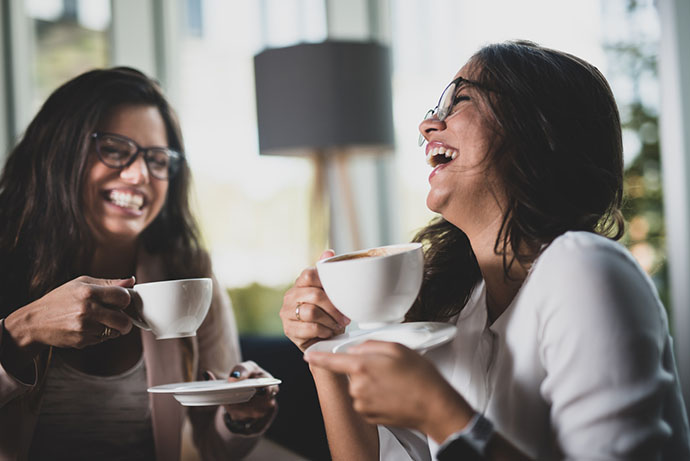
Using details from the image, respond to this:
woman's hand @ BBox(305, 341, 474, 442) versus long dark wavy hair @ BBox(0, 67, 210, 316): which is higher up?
long dark wavy hair @ BBox(0, 67, 210, 316)

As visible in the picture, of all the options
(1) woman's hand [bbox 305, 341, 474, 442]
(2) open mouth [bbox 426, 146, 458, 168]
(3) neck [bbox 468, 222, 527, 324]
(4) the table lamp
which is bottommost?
(1) woman's hand [bbox 305, 341, 474, 442]

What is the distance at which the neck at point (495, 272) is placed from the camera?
1173 millimetres

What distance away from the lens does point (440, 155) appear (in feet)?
4.07

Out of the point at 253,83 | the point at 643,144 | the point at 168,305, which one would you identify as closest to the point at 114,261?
the point at 168,305

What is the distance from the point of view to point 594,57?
2.95 meters

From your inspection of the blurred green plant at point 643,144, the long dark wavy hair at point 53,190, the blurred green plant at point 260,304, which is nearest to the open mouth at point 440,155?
the long dark wavy hair at point 53,190

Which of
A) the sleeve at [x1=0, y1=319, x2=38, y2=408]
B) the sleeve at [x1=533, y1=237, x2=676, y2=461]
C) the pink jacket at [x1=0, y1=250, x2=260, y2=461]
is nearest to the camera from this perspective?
the sleeve at [x1=533, y1=237, x2=676, y2=461]

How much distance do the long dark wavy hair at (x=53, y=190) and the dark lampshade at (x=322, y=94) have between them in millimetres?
921

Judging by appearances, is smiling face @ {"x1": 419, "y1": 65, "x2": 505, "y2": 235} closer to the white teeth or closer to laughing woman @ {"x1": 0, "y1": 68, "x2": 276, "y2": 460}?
laughing woman @ {"x1": 0, "y1": 68, "x2": 276, "y2": 460}

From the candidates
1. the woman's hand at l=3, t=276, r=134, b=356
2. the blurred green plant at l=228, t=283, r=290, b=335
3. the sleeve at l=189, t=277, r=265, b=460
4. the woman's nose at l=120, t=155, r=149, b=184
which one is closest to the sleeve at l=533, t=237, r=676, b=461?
the woman's hand at l=3, t=276, r=134, b=356

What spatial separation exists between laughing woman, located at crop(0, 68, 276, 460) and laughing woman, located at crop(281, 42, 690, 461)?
20.2 inches

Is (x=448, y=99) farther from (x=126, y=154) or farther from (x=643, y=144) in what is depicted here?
(x=643, y=144)

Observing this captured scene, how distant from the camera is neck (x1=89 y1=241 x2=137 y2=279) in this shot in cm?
184

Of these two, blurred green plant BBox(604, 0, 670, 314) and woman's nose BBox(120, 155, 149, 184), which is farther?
blurred green plant BBox(604, 0, 670, 314)
